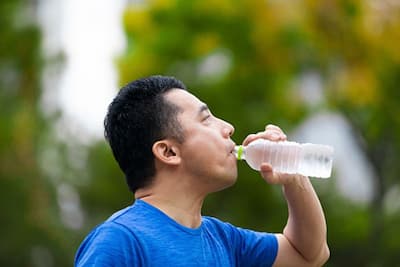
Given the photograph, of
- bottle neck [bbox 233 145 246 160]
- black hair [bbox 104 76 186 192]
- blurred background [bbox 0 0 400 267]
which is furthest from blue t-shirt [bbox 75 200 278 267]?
blurred background [bbox 0 0 400 267]

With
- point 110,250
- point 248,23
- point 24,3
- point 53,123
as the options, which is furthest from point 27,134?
point 110,250

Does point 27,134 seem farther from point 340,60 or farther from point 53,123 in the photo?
point 340,60

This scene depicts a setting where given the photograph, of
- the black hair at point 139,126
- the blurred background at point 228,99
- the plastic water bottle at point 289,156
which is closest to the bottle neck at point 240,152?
the plastic water bottle at point 289,156

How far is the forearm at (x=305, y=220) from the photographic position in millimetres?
3467

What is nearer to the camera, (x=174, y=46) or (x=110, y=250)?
(x=110, y=250)

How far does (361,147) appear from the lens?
11633mm

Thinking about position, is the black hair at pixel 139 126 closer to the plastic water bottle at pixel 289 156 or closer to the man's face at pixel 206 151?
the man's face at pixel 206 151

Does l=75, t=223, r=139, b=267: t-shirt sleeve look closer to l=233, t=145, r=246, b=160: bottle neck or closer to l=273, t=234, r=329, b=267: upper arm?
l=233, t=145, r=246, b=160: bottle neck

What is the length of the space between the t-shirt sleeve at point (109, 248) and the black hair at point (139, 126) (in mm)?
270

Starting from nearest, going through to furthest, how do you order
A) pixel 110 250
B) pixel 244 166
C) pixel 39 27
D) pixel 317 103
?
pixel 110 250, pixel 244 166, pixel 39 27, pixel 317 103

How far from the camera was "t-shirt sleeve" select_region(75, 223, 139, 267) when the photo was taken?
3078 millimetres

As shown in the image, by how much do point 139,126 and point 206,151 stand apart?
22cm

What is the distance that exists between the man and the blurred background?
756 centimetres

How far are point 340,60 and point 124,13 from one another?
2.51 metres
